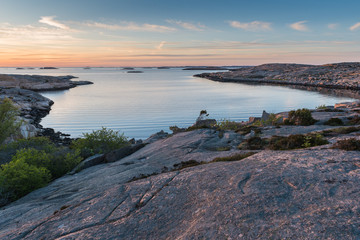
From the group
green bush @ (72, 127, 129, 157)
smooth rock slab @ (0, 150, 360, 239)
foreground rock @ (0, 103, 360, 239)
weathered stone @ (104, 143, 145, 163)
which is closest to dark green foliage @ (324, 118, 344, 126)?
foreground rock @ (0, 103, 360, 239)

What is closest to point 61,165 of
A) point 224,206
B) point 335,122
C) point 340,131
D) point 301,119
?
point 224,206

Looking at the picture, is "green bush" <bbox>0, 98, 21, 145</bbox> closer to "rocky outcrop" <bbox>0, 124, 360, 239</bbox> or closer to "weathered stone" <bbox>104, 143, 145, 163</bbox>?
"weathered stone" <bbox>104, 143, 145, 163</bbox>

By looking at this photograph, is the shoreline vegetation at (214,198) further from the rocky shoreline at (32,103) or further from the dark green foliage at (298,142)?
the rocky shoreline at (32,103)

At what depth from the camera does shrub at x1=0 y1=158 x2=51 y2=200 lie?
1252 cm

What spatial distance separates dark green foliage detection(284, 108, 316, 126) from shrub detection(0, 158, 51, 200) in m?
18.9

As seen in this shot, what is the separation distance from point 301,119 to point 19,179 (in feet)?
67.0

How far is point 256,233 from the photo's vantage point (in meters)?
5.22

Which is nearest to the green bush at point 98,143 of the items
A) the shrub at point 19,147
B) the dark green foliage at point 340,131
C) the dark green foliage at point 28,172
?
the shrub at point 19,147

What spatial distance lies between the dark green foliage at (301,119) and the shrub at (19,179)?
745 inches

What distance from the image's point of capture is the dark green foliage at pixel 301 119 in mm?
19984

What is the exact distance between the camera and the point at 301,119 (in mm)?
20328

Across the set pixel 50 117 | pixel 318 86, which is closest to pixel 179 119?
pixel 50 117

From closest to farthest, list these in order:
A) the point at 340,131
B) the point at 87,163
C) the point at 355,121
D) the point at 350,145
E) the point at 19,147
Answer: the point at 350,145 < the point at 340,131 < the point at 87,163 < the point at 355,121 < the point at 19,147

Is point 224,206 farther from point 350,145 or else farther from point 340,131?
point 340,131
